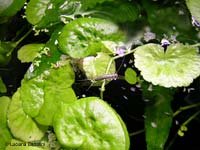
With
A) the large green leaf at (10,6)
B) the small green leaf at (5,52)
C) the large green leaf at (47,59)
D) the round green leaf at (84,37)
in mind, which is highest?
the large green leaf at (10,6)

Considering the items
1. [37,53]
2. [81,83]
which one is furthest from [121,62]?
[37,53]

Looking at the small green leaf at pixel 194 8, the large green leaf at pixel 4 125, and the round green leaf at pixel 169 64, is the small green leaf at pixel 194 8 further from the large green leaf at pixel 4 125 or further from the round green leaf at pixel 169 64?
the large green leaf at pixel 4 125

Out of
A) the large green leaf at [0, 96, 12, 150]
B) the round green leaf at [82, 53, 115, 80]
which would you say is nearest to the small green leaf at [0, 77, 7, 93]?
the large green leaf at [0, 96, 12, 150]

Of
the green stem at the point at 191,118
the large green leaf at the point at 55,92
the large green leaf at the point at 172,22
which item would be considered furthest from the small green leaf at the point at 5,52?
the green stem at the point at 191,118

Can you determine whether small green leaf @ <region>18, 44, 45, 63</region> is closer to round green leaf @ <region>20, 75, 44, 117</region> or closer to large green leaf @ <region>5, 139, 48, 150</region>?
round green leaf @ <region>20, 75, 44, 117</region>

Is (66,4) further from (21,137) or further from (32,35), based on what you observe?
(21,137)

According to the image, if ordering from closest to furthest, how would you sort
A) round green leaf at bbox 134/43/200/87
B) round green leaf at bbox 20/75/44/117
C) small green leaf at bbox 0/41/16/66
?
round green leaf at bbox 134/43/200/87
round green leaf at bbox 20/75/44/117
small green leaf at bbox 0/41/16/66
